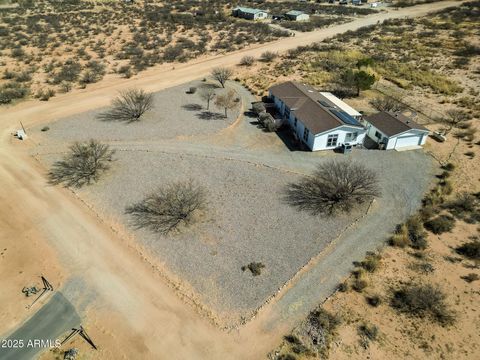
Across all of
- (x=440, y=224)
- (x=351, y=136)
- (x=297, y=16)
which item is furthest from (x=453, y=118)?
(x=297, y=16)

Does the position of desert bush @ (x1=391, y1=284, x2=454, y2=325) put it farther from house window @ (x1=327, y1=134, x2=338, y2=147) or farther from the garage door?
the garage door

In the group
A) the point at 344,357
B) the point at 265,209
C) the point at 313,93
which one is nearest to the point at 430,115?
the point at 313,93

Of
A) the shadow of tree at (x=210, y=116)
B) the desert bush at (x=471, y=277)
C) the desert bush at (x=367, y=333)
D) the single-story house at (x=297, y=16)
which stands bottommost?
the desert bush at (x=471, y=277)

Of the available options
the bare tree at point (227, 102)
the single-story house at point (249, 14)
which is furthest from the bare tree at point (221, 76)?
the single-story house at point (249, 14)

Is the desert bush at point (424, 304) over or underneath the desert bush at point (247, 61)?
underneath

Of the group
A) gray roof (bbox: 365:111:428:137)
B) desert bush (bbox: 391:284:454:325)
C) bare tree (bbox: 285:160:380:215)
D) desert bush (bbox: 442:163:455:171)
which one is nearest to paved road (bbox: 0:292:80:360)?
bare tree (bbox: 285:160:380:215)

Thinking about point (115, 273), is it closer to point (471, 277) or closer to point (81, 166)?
point (81, 166)

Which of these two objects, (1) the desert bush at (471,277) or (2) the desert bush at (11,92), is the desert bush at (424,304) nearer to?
(1) the desert bush at (471,277)
